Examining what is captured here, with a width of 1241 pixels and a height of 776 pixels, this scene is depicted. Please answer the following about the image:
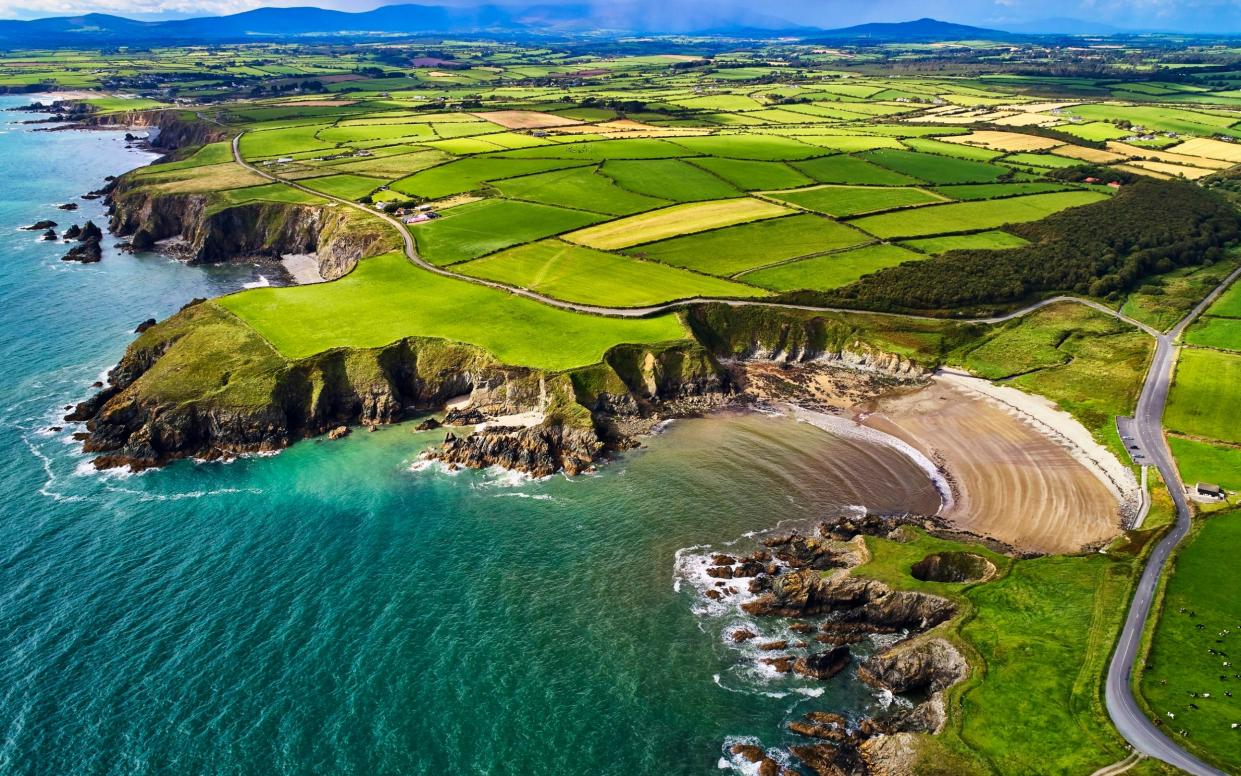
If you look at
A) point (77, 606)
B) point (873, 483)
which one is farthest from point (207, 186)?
point (873, 483)

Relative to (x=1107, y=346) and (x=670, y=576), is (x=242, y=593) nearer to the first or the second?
(x=670, y=576)

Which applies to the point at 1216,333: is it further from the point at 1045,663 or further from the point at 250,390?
the point at 250,390

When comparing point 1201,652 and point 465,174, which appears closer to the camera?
point 1201,652

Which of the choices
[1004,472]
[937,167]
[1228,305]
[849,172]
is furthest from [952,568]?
[937,167]

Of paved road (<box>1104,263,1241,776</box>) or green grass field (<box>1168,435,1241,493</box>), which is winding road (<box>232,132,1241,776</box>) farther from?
green grass field (<box>1168,435,1241,493</box>)

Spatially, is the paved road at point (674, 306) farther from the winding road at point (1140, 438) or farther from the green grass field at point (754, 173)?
the green grass field at point (754, 173)
